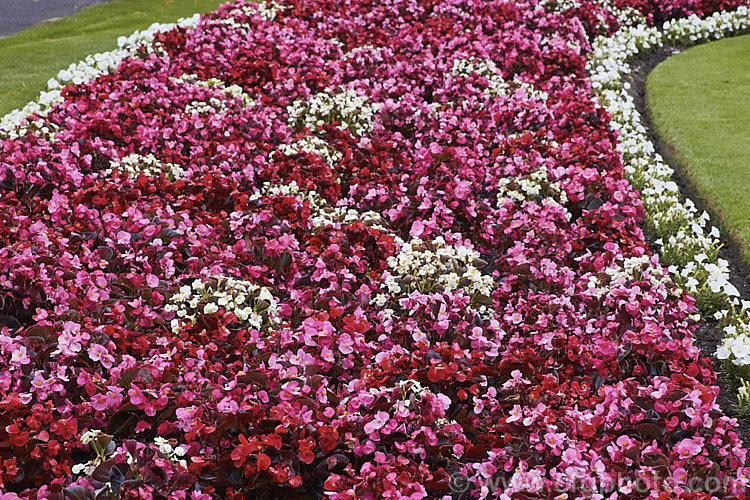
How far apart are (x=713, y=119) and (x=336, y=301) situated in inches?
238

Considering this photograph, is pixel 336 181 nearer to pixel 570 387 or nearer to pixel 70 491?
pixel 570 387

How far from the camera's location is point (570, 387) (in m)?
3.94

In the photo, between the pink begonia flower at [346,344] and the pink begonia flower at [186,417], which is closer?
the pink begonia flower at [186,417]

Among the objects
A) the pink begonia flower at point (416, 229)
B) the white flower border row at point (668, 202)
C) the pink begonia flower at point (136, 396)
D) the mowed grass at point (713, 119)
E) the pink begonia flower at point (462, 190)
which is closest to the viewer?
the pink begonia flower at point (136, 396)

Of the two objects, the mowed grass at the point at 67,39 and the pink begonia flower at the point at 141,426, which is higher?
the mowed grass at the point at 67,39

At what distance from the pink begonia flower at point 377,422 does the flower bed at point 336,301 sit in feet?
0.09

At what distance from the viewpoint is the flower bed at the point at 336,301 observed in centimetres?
335

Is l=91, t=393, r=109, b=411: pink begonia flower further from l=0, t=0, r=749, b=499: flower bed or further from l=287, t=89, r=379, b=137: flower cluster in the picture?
l=287, t=89, r=379, b=137: flower cluster

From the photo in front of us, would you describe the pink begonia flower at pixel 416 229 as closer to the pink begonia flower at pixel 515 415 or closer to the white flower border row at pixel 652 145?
the white flower border row at pixel 652 145

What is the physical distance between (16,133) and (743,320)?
6.25 m

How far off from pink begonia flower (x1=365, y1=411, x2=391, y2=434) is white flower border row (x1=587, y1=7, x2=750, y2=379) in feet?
7.33

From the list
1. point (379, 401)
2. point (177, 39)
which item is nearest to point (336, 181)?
point (379, 401)

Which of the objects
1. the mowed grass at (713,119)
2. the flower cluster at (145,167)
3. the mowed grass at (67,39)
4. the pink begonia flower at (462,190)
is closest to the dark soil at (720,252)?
the mowed grass at (713,119)

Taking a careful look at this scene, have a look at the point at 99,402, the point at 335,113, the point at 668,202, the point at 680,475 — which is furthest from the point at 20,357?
the point at 668,202
